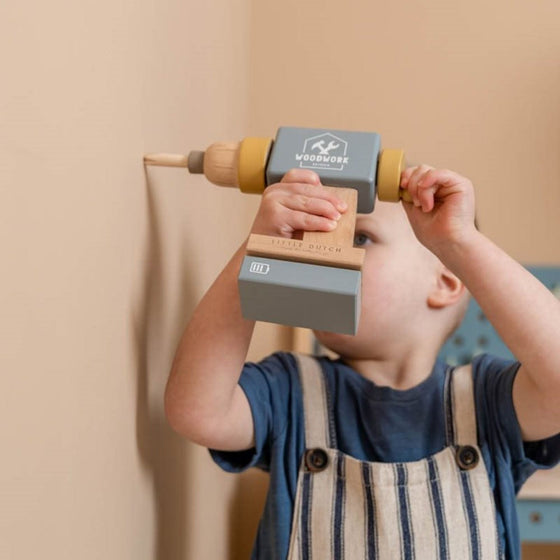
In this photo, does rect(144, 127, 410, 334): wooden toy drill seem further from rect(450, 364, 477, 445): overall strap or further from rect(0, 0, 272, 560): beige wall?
rect(450, 364, 477, 445): overall strap

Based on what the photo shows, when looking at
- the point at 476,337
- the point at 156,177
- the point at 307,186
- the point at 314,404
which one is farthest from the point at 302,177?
the point at 476,337

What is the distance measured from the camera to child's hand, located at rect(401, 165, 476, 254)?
0.54 meters

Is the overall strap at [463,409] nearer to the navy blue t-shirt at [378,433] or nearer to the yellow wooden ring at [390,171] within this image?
the navy blue t-shirt at [378,433]

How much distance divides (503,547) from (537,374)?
0.18 m

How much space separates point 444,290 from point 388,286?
0.08 metres

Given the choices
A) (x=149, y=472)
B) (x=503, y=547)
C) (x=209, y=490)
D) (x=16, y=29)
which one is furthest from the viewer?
(x=209, y=490)

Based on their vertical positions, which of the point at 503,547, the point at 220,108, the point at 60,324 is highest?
the point at 220,108

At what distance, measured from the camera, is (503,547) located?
2.15 feet

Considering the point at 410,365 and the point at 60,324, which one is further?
the point at 410,365

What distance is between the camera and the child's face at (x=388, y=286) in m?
0.67

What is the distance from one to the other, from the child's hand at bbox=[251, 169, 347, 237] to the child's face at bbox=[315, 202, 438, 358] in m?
0.18

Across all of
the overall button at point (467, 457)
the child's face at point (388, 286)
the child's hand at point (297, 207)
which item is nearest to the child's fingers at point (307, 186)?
the child's hand at point (297, 207)

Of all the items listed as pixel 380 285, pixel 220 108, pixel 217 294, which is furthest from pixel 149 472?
pixel 220 108

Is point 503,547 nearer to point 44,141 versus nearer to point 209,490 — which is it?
point 209,490
